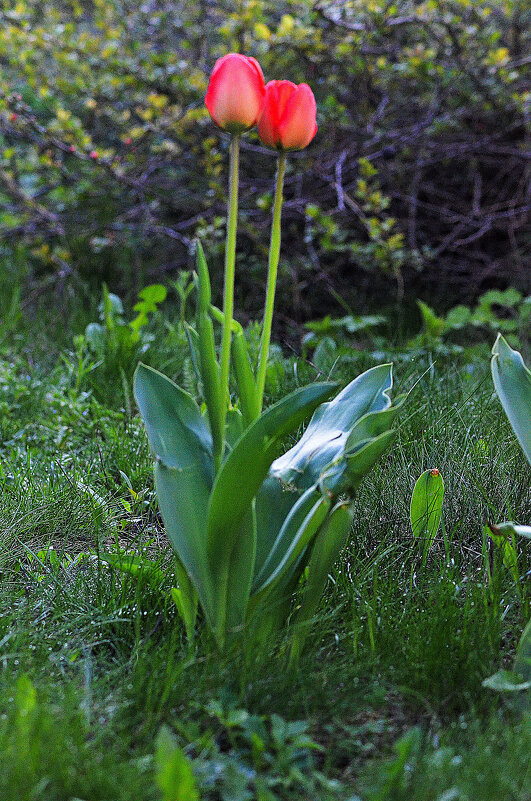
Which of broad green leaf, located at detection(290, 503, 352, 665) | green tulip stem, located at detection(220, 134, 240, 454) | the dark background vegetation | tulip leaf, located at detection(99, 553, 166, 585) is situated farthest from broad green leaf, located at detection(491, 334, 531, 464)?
the dark background vegetation

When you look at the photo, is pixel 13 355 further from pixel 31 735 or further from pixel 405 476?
pixel 31 735

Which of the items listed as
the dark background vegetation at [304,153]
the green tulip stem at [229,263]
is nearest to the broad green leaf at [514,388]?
the green tulip stem at [229,263]

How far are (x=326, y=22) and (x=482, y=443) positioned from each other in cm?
221

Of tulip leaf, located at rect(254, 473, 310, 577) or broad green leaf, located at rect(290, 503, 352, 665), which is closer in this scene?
broad green leaf, located at rect(290, 503, 352, 665)

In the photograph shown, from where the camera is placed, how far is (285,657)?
1146mm

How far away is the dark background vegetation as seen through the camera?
3078mm

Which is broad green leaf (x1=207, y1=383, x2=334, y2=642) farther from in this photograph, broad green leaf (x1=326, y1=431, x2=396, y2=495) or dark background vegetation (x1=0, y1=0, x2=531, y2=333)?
dark background vegetation (x1=0, y1=0, x2=531, y2=333)

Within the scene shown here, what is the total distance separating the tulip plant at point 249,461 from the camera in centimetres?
108

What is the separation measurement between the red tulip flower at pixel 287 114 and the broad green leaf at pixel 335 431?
0.39m

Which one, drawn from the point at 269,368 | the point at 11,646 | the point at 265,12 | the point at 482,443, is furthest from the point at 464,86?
the point at 11,646

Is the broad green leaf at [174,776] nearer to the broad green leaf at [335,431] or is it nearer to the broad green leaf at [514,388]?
the broad green leaf at [335,431]

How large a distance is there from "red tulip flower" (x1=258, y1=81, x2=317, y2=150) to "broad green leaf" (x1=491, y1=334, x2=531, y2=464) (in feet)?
1.57

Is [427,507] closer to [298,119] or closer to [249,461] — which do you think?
[249,461]

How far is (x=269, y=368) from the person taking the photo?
2.28 meters
